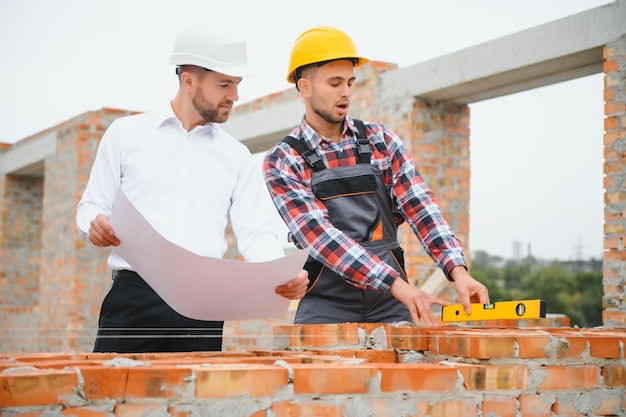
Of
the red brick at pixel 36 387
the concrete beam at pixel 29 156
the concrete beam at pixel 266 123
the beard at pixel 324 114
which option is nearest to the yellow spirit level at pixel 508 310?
the beard at pixel 324 114

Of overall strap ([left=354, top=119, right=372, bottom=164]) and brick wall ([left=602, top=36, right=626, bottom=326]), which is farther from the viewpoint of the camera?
brick wall ([left=602, top=36, right=626, bottom=326])

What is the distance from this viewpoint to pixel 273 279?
81.1 inches

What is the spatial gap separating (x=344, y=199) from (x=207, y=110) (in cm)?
67

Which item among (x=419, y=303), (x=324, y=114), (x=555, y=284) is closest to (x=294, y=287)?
(x=419, y=303)

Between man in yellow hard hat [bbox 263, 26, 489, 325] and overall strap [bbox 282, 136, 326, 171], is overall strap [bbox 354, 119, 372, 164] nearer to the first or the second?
man in yellow hard hat [bbox 263, 26, 489, 325]

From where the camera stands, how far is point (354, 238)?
289cm

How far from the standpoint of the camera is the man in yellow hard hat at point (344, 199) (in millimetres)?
2795

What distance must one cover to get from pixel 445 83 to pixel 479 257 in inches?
1858

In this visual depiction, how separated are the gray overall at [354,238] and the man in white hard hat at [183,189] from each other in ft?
1.47

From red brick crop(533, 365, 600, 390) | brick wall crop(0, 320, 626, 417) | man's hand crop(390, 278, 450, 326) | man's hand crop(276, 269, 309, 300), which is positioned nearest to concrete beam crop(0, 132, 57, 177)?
man's hand crop(390, 278, 450, 326)

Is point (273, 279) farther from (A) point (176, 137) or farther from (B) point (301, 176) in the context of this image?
(B) point (301, 176)

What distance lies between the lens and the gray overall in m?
2.90

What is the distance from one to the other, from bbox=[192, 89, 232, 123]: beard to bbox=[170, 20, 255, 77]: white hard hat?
95mm

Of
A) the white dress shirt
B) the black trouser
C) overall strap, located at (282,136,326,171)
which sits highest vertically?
overall strap, located at (282,136,326,171)
